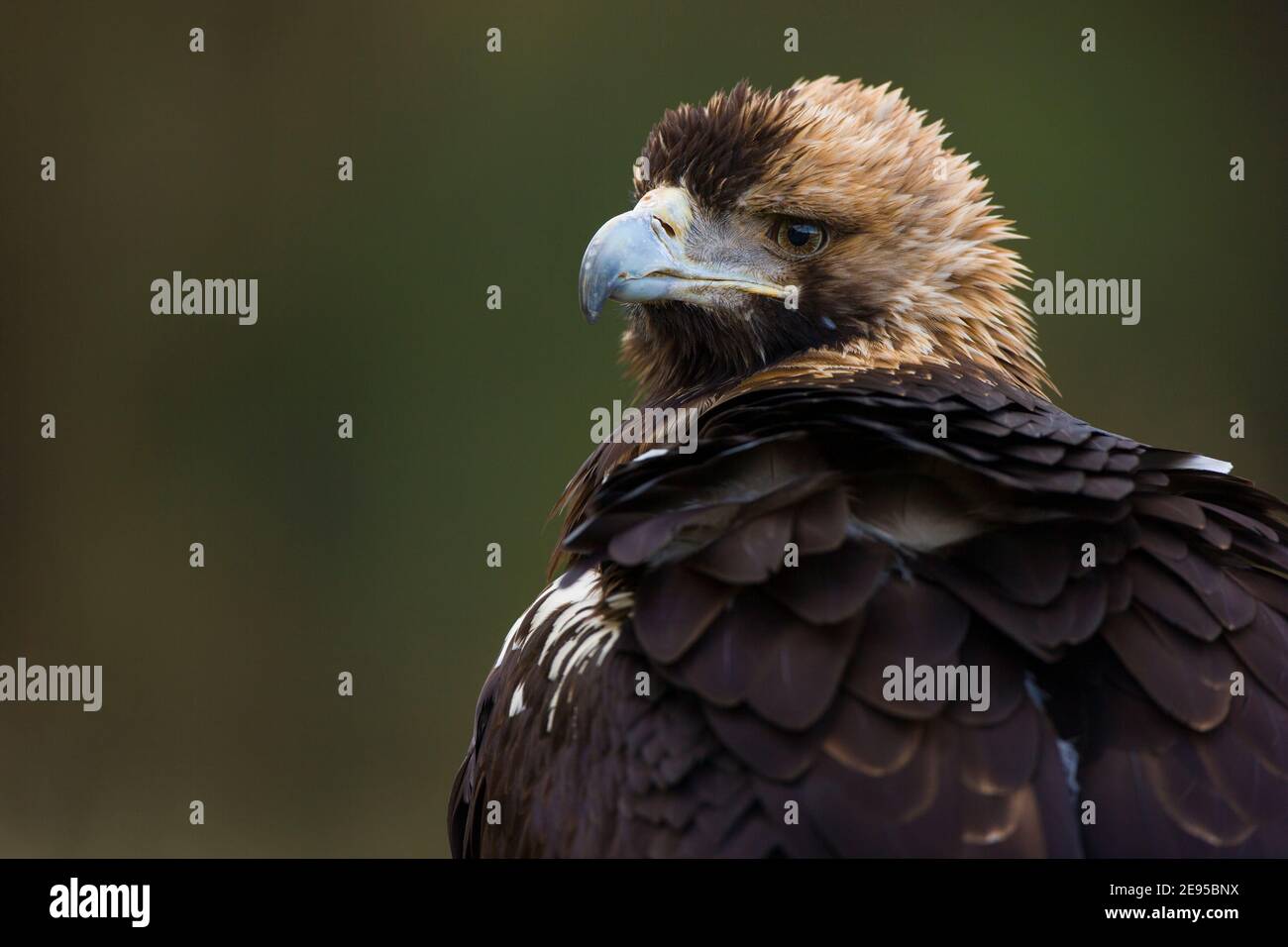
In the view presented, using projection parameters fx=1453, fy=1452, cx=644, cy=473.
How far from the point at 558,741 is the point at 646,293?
123 centimetres

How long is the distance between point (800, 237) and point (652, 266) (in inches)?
14.3

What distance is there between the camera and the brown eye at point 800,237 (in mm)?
3357

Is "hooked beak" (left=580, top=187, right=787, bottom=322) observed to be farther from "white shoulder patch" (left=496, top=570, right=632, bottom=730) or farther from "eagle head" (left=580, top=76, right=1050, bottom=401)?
"white shoulder patch" (left=496, top=570, right=632, bottom=730)

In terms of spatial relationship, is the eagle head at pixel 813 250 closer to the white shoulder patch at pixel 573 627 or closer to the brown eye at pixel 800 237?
the brown eye at pixel 800 237

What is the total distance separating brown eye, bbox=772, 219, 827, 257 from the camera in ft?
11.0

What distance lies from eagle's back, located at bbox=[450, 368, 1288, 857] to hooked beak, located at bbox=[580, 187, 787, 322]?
0.74 m

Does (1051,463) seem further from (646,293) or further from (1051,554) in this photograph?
(646,293)

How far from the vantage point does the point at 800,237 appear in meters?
3.37

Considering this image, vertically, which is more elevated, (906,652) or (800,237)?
(800,237)
